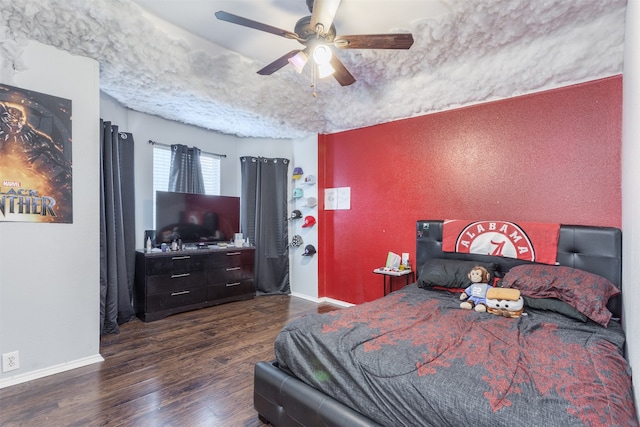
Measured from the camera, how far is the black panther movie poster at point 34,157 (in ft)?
7.38

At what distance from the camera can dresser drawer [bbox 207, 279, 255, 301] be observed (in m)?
4.13

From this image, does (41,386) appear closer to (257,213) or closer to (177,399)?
A: (177,399)

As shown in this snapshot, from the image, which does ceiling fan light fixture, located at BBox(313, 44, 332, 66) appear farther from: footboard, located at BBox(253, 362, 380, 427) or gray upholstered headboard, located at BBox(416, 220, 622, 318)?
gray upholstered headboard, located at BBox(416, 220, 622, 318)

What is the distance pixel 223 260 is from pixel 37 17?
2894mm

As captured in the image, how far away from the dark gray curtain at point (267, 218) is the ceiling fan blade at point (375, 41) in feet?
9.49

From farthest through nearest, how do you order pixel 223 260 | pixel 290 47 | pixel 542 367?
pixel 223 260 < pixel 290 47 < pixel 542 367

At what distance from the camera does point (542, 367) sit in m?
1.46

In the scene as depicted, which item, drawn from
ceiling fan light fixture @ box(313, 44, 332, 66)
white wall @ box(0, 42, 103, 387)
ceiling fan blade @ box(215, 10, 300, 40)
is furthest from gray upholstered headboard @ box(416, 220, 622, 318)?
white wall @ box(0, 42, 103, 387)

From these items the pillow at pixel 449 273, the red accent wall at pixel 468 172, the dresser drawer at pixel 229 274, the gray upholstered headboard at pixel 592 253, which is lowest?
the dresser drawer at pixel 229 274

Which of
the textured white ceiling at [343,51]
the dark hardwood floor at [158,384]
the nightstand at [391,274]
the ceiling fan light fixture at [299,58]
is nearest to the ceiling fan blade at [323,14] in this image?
the ceiling fan light fixture at [299,58]

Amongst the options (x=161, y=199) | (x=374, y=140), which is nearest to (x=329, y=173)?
(x=374, y=140)

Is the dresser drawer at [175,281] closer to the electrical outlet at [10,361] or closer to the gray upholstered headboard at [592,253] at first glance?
the electrical outlet at [10,361]

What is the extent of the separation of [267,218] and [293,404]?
3.37 metres

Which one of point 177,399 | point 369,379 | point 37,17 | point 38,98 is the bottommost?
point 177,399
